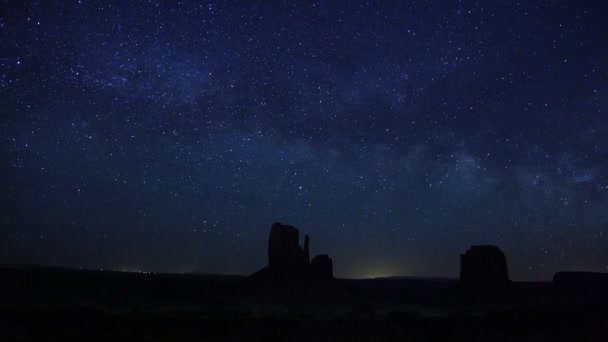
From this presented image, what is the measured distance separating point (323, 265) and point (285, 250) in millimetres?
11362

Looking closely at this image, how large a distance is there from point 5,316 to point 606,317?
49424 mm

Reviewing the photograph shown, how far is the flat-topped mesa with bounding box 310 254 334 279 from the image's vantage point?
8241 cm

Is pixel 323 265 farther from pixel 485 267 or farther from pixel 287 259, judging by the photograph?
pixel 485 267

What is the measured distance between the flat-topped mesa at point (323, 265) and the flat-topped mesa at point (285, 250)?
11.9 ft

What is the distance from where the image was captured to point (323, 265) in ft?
279

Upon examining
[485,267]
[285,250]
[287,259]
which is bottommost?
[485,267]

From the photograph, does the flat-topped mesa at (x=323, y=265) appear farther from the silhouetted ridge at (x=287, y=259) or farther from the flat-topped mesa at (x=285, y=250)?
the flat-topped mesa at (x=285, y=250)

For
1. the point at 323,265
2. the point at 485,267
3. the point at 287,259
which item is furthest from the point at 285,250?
the point at 485,267

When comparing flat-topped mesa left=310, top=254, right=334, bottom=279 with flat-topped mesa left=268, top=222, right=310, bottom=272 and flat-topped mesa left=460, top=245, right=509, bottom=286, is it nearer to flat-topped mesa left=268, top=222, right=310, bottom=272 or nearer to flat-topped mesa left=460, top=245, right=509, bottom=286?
flat-topped mesa left=268, top=222, right=310, bottom=272

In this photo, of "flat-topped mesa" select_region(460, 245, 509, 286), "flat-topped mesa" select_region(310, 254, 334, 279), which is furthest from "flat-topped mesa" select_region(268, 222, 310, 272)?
"flat-topped mesa" select_region(460, 245, 509, 286)

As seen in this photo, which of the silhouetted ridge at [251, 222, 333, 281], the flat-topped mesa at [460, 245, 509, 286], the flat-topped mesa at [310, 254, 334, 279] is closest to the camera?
the silhouetted ridge at [251, 222, 333, 281]

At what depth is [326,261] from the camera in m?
85.9

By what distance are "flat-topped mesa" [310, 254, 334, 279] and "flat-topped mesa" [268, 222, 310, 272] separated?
142 inches

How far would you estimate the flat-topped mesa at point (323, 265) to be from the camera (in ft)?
270
